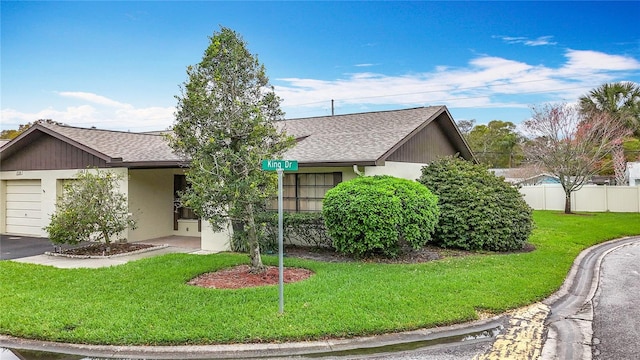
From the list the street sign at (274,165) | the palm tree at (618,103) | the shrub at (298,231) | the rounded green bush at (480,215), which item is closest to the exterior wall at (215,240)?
the shrub at (298,231)

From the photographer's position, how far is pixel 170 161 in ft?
40.0

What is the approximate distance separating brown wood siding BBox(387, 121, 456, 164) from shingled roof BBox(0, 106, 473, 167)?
31 centimetres

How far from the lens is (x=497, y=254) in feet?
35.0

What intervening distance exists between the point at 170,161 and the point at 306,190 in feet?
13.4

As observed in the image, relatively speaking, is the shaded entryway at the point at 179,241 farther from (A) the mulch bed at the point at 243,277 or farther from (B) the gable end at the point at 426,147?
(B) the gable end at the point at 426,147

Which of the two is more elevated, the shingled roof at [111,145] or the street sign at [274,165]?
the shingled roof at [111,145]

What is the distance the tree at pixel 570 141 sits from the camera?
853 inches

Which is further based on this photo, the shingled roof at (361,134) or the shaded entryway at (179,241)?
the shaded entryway at (179,241)

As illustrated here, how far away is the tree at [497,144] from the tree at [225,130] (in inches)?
1564

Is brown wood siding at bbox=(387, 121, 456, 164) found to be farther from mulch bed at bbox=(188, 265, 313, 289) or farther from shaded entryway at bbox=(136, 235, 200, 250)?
shaded entryway at bbox=(136, 235, 200, 250)

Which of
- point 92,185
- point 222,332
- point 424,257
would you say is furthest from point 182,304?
point 92,185

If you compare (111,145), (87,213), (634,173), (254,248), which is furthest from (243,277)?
(634,173)

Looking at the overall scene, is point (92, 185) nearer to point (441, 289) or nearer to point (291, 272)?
point (291, 272)

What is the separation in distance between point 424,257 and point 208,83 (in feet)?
21.1
